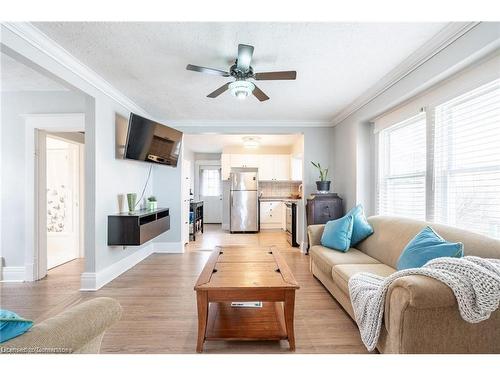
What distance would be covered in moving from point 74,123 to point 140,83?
1.07 metres

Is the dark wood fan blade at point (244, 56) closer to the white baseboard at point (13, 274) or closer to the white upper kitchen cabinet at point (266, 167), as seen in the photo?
the white baseboard at point (13, 274)

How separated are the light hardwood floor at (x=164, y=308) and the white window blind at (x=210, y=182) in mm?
4487

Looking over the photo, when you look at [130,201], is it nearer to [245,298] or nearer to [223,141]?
[245,298]

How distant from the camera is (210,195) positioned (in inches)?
330

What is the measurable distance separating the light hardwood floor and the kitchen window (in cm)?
134

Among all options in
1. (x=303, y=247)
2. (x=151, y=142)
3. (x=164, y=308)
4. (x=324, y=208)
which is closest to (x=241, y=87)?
(x=151, y=142)

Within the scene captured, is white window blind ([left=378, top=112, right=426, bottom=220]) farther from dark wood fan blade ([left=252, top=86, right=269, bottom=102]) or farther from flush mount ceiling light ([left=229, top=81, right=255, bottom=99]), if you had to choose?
flush mount ceiling light ([left=229, top=81, right=255, bottom=99])

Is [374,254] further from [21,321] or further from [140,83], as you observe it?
[140,83]

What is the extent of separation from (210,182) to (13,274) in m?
5.74

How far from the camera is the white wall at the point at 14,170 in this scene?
3.06 meters

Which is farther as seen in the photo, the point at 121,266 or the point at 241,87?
the point at 121,266
